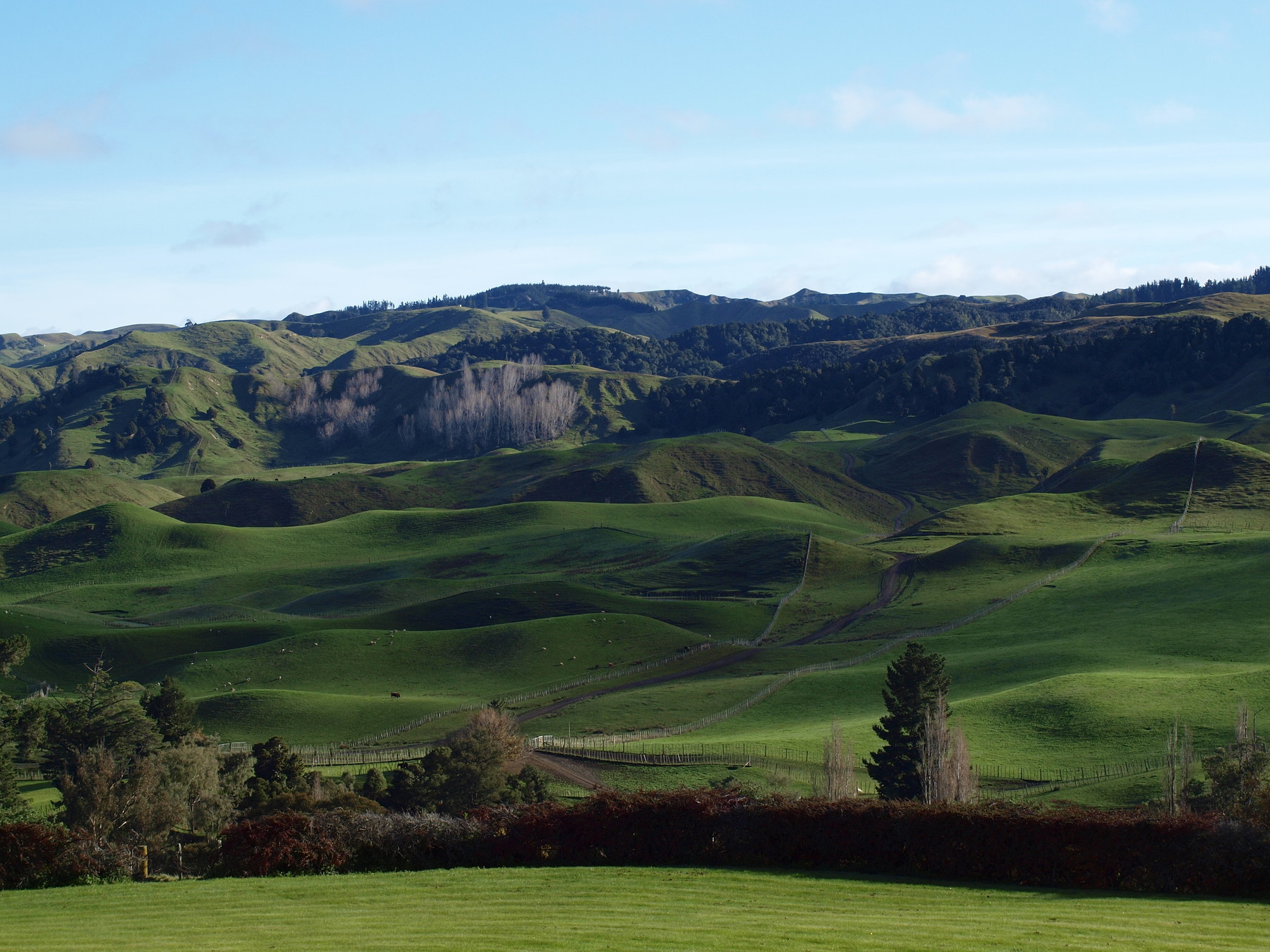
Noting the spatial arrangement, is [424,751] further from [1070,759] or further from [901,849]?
[901,849]

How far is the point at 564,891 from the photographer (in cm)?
3162

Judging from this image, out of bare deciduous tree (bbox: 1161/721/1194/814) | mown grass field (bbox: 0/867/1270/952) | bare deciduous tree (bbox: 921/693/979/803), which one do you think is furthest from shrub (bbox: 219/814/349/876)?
bare deciduous tree (bbox: 1161/721/1194/814)

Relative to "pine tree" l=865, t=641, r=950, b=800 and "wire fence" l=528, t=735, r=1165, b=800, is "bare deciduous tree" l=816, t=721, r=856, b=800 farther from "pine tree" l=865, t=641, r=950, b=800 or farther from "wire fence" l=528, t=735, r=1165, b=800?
"pine tree" l=865, t=641, r=950, b=800

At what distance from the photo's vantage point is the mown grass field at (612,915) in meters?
26.3

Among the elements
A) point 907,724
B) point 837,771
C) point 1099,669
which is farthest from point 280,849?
point 1099,669

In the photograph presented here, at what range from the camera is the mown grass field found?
26344 millimetres

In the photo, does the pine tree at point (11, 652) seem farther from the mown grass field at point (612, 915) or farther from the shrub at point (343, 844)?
the mown grass field at point (612, 915)

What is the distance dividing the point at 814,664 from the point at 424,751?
35437mm

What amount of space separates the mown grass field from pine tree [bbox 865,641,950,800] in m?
30.6

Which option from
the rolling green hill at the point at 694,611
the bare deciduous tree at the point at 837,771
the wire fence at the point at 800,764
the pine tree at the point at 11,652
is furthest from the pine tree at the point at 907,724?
the pine tree at the point at 11,652

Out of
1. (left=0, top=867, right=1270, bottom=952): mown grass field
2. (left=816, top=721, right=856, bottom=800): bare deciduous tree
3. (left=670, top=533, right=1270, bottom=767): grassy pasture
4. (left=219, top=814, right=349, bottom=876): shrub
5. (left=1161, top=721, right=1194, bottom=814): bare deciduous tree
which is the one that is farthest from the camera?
(left=670, top=533, right=1270, bottom=767): grassy pasture

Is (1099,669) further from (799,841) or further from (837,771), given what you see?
(799,841)

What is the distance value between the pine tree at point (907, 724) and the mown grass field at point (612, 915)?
100 feet

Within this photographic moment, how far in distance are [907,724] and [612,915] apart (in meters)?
40.8
